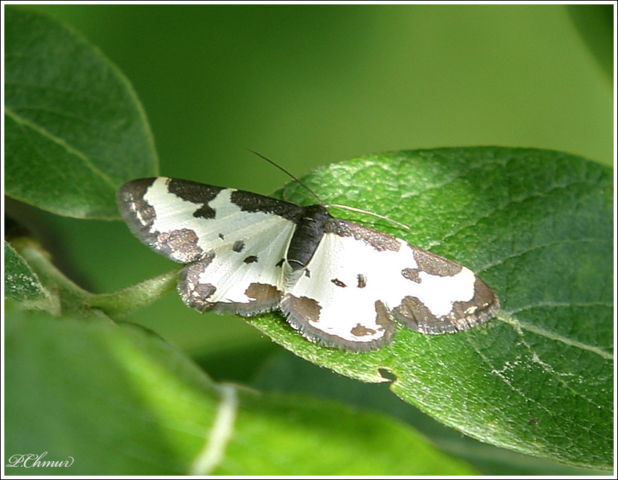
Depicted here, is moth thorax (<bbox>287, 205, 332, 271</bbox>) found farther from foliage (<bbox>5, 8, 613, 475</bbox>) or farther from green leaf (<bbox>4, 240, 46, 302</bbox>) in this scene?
green leaf (<bbox>4, 240, 46, 302</bbox>)

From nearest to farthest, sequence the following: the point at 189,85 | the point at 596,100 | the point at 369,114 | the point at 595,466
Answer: the point at 595,466 < the point at 189,85 < the point at 369,114 < the point at 596,100

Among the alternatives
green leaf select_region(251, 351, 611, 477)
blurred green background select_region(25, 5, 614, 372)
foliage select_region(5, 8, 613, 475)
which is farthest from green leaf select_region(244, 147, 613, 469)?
blurred green background select_region(25, 5, 614, 372)

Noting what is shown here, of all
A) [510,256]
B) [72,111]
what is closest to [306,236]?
[510,256]

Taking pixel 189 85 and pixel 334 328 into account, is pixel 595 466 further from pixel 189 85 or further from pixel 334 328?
pixel 189 85

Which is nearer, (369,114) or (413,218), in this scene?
(413,218)

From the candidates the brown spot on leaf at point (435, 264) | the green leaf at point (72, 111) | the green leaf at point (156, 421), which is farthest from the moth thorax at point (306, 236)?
the green leaf at point (156, 421)

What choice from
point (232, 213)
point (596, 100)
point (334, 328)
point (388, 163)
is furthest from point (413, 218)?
point (596, 100)

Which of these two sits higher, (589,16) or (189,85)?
(589,16)
